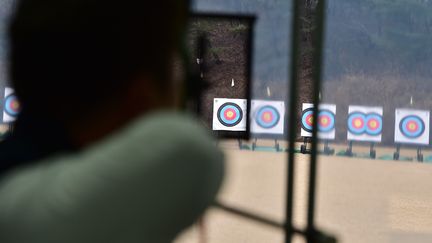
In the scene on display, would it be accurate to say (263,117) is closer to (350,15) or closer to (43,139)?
(350,15)

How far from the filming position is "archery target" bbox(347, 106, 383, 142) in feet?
13.9

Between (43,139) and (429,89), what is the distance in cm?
510

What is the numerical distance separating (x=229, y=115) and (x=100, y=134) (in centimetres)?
341

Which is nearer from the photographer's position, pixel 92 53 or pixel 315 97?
pixel 92 53

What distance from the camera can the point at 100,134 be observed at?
296 mm

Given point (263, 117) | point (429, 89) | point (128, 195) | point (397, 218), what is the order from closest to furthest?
point (128, 195)
point (397, 218)
point (263, 117)
point (429, 89)

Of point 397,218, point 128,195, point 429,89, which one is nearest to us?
point 128,195

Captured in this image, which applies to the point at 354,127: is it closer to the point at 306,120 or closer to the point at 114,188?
the point at 306,120

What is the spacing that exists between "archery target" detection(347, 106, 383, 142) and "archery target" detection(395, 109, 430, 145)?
0.14 meters

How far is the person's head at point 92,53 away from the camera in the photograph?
277 mm

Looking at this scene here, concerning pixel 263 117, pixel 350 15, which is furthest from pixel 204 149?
pixel 350 15

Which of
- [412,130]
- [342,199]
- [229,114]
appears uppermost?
[229,114]

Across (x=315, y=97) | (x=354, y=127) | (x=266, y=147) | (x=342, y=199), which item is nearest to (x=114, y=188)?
(x=315, y=97)

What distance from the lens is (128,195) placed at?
26cm
